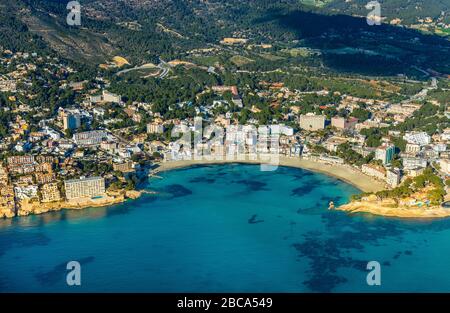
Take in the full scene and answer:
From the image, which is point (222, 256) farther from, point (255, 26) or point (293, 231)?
point (255, 26)

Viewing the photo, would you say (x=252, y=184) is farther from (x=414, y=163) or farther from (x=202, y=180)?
(x=414, y=163)

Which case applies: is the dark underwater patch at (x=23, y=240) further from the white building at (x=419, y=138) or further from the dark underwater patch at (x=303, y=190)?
the white building at (x=419, y=138)

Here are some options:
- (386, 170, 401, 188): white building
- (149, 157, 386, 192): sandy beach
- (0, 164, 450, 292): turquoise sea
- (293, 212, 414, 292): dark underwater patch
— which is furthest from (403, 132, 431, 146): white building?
(293, 212, 414, 292): dark underwater patch

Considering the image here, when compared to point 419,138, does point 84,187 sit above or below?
below

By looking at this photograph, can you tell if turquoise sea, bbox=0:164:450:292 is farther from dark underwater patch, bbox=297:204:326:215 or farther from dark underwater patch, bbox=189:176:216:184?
dark underwater patch, bbox=189:176:216:184

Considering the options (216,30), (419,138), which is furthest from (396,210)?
(216,30)
